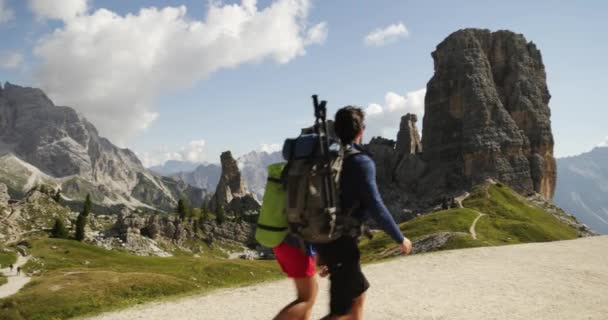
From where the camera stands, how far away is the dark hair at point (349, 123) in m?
8.37

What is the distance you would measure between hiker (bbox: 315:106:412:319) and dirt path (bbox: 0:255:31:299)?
A: 5595cm

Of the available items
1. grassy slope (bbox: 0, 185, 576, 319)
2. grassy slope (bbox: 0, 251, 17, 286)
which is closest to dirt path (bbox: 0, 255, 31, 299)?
grassy slope (bbox: 0, 251, 17, 286)

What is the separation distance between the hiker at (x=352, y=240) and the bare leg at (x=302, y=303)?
500 mm

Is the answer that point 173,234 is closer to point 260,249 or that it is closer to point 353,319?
point 260,249

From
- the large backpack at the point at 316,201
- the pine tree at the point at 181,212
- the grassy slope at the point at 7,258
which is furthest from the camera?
the pine tree at the point at 181,212

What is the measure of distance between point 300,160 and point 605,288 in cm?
1835

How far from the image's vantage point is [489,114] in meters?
176

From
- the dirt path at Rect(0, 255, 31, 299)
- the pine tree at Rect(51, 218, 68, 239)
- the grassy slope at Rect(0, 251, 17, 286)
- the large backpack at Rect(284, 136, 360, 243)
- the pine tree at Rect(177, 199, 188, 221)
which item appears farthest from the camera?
the pine tree at Rect(177, 199, 188, 221)

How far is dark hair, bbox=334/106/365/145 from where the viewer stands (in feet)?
27.5

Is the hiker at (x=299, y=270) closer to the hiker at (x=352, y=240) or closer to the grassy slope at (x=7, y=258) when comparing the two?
the hiker at (x=352, y=240)

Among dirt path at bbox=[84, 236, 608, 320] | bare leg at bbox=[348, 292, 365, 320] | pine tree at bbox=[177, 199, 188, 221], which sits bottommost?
dirt path at bbox=[84, 236, 608, 320]

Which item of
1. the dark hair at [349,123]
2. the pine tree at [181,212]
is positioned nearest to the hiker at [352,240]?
the dark hair at [349,123]

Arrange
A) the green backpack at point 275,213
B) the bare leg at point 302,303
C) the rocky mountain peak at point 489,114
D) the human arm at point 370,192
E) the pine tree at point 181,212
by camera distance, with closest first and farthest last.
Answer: the human arm at point 370,192, the green backpack at point 275,213, the bare leg at point 302,303, the rocky mountain peak at point 489,114, the pine tree at point 181,212

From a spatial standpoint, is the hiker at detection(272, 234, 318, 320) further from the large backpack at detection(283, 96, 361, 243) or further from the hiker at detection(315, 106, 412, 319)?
the large backpack at detection(283, 96, 361, 243)
